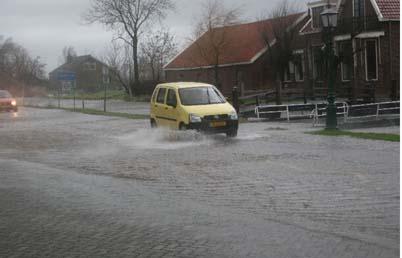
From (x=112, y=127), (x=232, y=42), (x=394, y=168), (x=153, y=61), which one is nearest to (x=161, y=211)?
(x=394, y=168)

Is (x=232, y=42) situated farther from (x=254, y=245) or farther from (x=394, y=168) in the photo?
(x=254, y=245)

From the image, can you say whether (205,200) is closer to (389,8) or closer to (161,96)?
(161,96)

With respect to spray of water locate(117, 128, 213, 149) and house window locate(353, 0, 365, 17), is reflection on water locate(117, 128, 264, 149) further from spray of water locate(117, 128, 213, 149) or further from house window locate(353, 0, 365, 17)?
house window locate(353, 0, 365, 17)

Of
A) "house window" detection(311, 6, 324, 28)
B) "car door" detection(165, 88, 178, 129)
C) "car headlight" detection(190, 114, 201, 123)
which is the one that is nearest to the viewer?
"car headlight" detection(190, 114, 201, 123)

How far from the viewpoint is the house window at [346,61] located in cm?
3680

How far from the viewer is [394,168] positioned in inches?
443

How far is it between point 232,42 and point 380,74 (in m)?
17.4

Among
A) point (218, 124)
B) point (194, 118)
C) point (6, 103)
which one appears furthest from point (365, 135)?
point (6, 103)

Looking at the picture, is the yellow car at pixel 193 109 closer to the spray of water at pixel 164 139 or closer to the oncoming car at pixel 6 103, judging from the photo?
the spray of water at pixel 164 139

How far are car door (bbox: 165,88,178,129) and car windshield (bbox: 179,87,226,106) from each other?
0.85ft

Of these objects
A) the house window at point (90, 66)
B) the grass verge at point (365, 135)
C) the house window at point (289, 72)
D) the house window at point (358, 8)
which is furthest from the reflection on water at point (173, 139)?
the house window at point (90, 66)

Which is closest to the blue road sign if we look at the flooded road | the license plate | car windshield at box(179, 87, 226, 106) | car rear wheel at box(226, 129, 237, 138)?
car windshield at box(179, 87, 226, 106)

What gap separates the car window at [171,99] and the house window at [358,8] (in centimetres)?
2193

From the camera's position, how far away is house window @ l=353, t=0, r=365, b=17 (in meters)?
38.3
